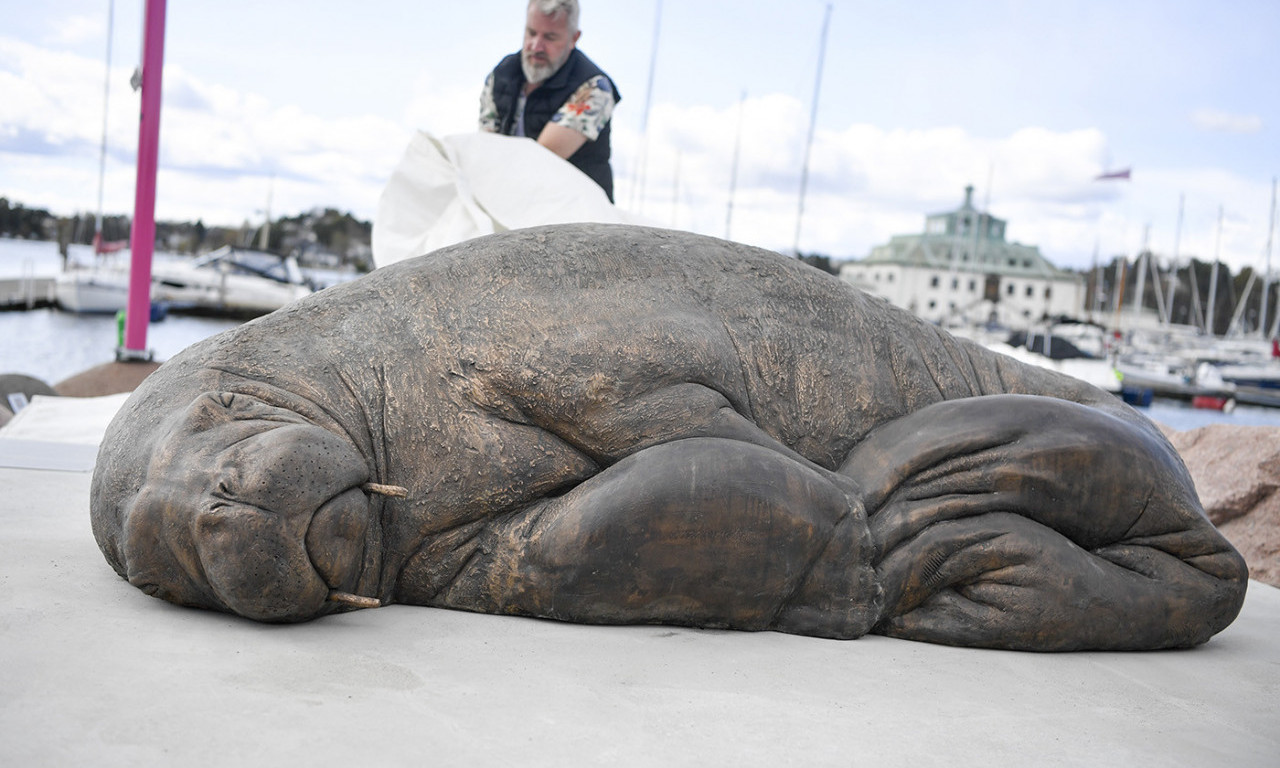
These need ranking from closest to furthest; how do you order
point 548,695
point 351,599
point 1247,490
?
point 548,695, point 351,599, point 1247,490

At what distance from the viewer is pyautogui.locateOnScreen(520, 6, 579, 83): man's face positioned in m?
5.76

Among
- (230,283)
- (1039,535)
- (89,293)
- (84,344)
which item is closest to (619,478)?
(1039,535)

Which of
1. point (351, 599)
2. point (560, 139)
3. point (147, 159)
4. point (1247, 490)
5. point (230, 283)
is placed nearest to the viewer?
point (351, 599)

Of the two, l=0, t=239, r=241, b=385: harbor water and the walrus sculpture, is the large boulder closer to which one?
the walrus sculpture

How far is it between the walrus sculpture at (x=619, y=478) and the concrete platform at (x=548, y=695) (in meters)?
0.12

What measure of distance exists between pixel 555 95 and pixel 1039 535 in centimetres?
398

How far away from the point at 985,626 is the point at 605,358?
55.4 inches

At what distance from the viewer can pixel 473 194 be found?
20.2ft

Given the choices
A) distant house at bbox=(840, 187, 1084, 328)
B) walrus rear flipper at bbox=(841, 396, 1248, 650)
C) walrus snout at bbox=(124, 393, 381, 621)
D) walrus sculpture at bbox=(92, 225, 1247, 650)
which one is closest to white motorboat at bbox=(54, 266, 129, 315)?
walrus sculpture at bbox=(92, 225, 1247, 650)

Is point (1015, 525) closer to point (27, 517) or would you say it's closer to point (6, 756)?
point (6, 756)

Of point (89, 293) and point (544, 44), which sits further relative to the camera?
point (89, 293)

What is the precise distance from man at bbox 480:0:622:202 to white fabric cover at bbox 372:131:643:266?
0.24 metres

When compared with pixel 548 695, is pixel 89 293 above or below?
below

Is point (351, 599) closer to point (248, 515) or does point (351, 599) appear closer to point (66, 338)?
point (248, 515)
